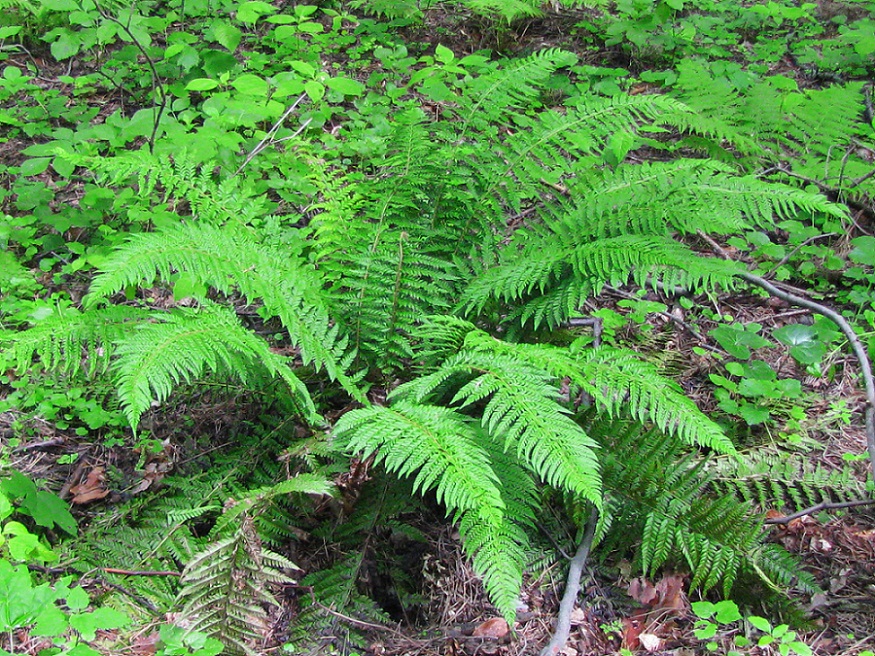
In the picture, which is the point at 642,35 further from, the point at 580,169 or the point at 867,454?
the point at 867,454

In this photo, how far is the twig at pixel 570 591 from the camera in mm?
2062

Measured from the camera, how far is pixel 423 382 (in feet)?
7.51

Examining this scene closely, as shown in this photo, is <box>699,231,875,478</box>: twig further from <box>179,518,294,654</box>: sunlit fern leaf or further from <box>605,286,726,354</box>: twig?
<box>179,518,294,654</box>: sunlit fern leaf

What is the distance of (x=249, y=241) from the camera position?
2621 mm

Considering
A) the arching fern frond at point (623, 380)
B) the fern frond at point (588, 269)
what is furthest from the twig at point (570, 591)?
the fern frond at point (588, 269)

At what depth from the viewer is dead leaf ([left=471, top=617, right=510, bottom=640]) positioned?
6.99ft

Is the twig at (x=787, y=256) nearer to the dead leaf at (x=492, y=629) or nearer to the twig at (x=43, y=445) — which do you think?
the dead leaf at (x=492, y=629)

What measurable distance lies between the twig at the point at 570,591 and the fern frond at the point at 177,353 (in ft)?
3.15

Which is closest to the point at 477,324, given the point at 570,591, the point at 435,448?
the point at 435,448

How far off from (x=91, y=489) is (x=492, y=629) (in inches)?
59.7

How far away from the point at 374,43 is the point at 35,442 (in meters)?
3.55

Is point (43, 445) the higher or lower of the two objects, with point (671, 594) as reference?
lower

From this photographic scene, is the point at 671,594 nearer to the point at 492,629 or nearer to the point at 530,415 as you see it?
the point at 492,629

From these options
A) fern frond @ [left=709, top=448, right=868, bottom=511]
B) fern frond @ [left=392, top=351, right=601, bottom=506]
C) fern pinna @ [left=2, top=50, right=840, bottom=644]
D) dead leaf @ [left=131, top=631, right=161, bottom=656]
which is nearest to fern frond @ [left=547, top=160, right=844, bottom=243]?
fern pinna @ [left=2, top=50, right=840, bottom=644]
